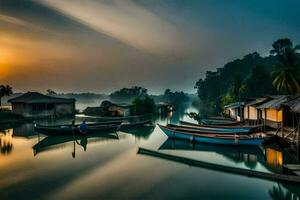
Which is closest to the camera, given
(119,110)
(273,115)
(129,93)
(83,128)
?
(273,115)

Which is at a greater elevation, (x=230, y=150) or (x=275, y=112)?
(x=275, y=112)

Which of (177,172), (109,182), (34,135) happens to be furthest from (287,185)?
(34,135)

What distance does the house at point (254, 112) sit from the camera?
1042 inches

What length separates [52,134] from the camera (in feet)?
86.0

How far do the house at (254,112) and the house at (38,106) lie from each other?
29099 millimetres

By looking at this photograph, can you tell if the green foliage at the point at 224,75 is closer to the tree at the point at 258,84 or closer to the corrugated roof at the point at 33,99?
the tree at the point at 258,84

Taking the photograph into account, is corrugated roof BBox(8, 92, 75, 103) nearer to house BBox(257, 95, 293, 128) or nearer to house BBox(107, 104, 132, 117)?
house BBox(107, 104, 132, 117)

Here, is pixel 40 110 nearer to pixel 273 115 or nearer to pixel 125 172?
pixel 125 172

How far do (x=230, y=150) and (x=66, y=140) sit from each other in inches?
581

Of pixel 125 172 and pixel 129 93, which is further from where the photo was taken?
pixel 129 93

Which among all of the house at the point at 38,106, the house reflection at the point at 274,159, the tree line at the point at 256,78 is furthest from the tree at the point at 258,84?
the house at the point at 38,106

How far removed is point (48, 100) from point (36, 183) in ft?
103

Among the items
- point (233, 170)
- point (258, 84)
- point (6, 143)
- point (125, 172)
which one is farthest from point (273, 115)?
point (258, 84)

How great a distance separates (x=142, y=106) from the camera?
47.8m
